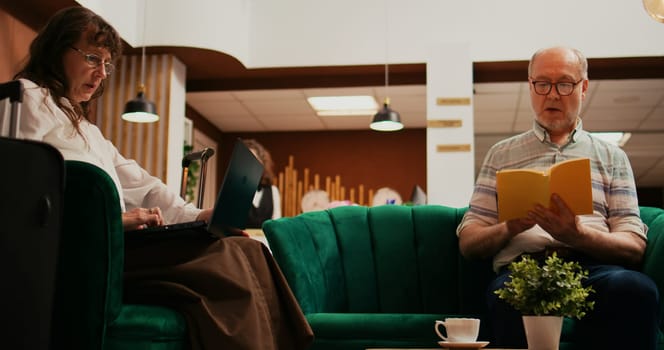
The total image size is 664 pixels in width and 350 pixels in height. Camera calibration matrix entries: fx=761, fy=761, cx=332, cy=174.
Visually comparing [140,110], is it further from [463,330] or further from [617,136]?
[617,136]

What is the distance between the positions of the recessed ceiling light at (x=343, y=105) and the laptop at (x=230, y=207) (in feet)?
20.4

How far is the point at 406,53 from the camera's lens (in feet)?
23.6

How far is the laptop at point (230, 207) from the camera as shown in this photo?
1.93 metres

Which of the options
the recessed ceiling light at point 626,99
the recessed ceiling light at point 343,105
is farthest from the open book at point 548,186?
the recessed ceiling light at point 626,99

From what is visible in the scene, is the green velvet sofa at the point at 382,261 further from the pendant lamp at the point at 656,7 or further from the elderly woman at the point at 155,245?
the pendant lamp at the point at 656,7

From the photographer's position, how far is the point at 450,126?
691 centimetres

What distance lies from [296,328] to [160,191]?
717 millimetres

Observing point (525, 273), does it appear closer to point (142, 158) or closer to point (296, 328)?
point (296, 328)

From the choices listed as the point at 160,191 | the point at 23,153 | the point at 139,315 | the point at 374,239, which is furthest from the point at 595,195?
the point at 23,153

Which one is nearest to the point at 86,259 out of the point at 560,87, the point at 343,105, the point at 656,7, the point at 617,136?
the point at 560,87

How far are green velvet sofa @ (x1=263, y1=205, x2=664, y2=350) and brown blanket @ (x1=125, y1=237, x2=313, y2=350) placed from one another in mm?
604

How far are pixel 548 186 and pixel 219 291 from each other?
1064mm

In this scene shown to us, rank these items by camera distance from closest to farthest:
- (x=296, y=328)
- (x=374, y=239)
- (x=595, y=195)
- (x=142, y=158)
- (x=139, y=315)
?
(x=139, y=315) < (x=296, y=328) < (x=595, y=195) < (x=374, y=239) < (x=142, y=158)

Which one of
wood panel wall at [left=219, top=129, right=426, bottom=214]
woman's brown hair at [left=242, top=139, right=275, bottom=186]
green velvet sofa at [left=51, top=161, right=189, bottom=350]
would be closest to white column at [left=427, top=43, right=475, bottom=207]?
woman's brown hair at [left=242, top=139, right=275, bottom=186]
